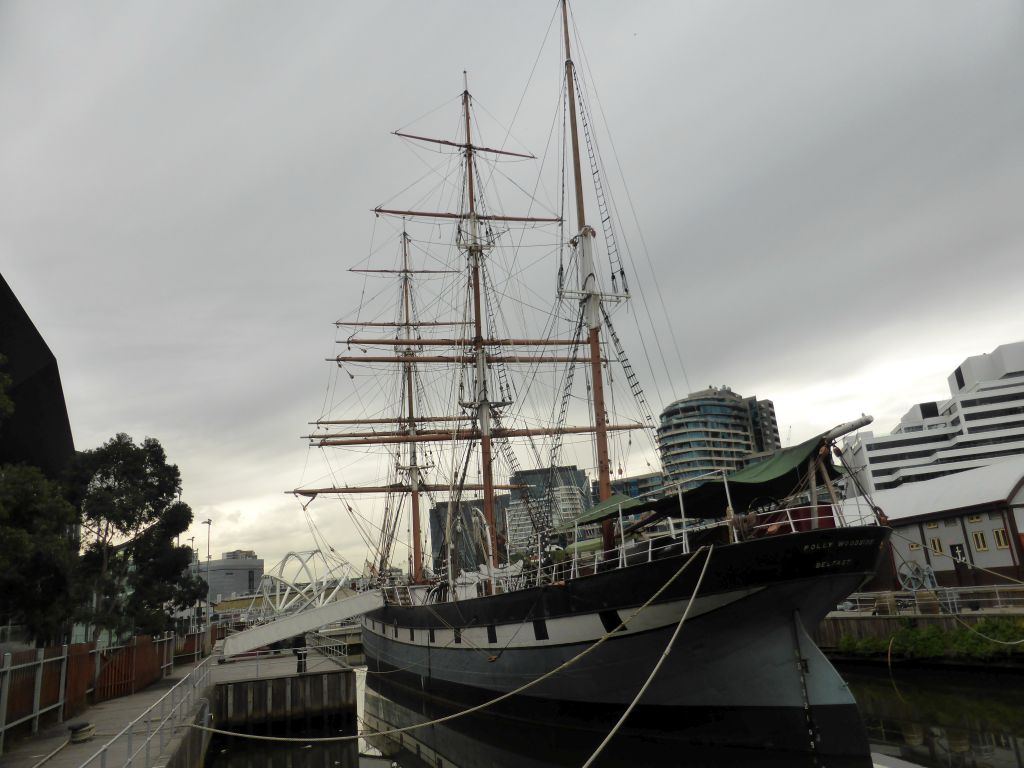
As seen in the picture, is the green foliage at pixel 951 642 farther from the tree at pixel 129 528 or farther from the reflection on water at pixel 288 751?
the tree at pixel 129 528

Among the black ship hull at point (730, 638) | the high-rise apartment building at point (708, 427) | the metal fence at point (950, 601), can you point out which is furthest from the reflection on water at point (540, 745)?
the high-rise apartment building at point (708, 427)

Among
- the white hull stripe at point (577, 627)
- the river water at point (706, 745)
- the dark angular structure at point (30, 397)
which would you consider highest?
the dark angular structure at point (30, 397)

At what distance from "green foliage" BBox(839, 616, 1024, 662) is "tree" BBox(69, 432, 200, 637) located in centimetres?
2499

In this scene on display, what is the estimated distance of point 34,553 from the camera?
13.3 metres

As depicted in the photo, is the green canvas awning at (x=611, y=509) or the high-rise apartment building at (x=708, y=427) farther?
the high-rise apartment building at (x=708, y=427)

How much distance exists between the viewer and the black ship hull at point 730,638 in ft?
42.4

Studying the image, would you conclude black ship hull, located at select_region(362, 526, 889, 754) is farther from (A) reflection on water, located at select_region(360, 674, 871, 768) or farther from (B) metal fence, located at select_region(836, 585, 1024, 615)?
(B) metal fence, located at select_region(836, 585, 1024, 615)

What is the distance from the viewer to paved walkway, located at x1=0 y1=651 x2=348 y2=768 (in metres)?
11.4

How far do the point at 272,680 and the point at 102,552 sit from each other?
7692 millimetres

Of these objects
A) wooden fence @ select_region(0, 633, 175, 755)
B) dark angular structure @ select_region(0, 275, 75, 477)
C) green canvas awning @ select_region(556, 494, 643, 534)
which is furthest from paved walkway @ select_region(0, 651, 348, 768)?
green canvas awning @ select_region(556, 494, 643, 534)

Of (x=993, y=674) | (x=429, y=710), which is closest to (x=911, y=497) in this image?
(x=993, y=674)

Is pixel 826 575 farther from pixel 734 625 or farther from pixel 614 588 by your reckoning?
pixel 614 588

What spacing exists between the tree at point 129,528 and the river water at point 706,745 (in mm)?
7038

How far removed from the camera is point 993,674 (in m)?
19.1
